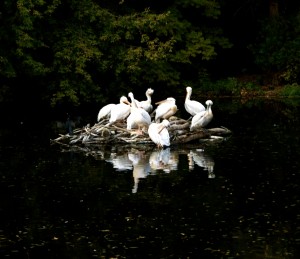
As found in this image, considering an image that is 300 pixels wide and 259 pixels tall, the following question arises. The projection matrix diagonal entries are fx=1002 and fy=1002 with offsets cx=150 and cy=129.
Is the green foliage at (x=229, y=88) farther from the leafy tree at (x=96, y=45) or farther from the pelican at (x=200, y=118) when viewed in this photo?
the pelican at (x=200, y=118)

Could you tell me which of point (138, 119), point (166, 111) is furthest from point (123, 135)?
point (166, 111)

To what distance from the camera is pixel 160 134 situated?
909 inches

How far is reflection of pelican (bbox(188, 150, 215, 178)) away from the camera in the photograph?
20.1 meters

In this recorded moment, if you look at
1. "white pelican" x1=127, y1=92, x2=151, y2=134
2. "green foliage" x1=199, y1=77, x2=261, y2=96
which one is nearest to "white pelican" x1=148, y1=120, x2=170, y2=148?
"white pelican" x1=127, y1=92, x2=151, y2=134

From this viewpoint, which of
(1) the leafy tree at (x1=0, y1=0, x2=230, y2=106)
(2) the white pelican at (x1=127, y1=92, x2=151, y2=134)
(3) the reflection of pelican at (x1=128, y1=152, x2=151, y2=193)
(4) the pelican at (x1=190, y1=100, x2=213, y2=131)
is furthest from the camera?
(1) the leafy tree at (x1=0, y1=0, x2=230, y2=106)

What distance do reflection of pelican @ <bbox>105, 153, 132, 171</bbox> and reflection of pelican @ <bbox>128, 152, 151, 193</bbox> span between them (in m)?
0.10

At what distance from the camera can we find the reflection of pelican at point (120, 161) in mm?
20609

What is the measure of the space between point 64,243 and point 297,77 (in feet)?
89.4

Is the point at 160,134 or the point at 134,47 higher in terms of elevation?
the point at 134,47

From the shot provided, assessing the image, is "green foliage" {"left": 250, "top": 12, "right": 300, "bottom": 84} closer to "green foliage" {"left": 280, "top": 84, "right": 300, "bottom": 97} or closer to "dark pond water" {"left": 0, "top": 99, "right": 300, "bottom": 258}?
"green foliage" {"left": 280, "top": 84, "right": 300, "bottom": 97}

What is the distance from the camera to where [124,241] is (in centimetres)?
1424

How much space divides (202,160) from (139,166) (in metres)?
1.49

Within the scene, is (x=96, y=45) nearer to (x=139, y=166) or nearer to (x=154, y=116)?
(x=154, y=116)

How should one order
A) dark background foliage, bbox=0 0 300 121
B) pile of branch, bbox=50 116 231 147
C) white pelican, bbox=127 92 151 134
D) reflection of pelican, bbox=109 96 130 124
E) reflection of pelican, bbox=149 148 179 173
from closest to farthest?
reflection of pelican, bbox=149 148 179 173, pile of branch, bbox=50 116 231 147, white pelican, bbox=127 92 151 134, reflection of pelican, bbox=109 96 130 124, dark background foliage, bbox=0 0 300 121
